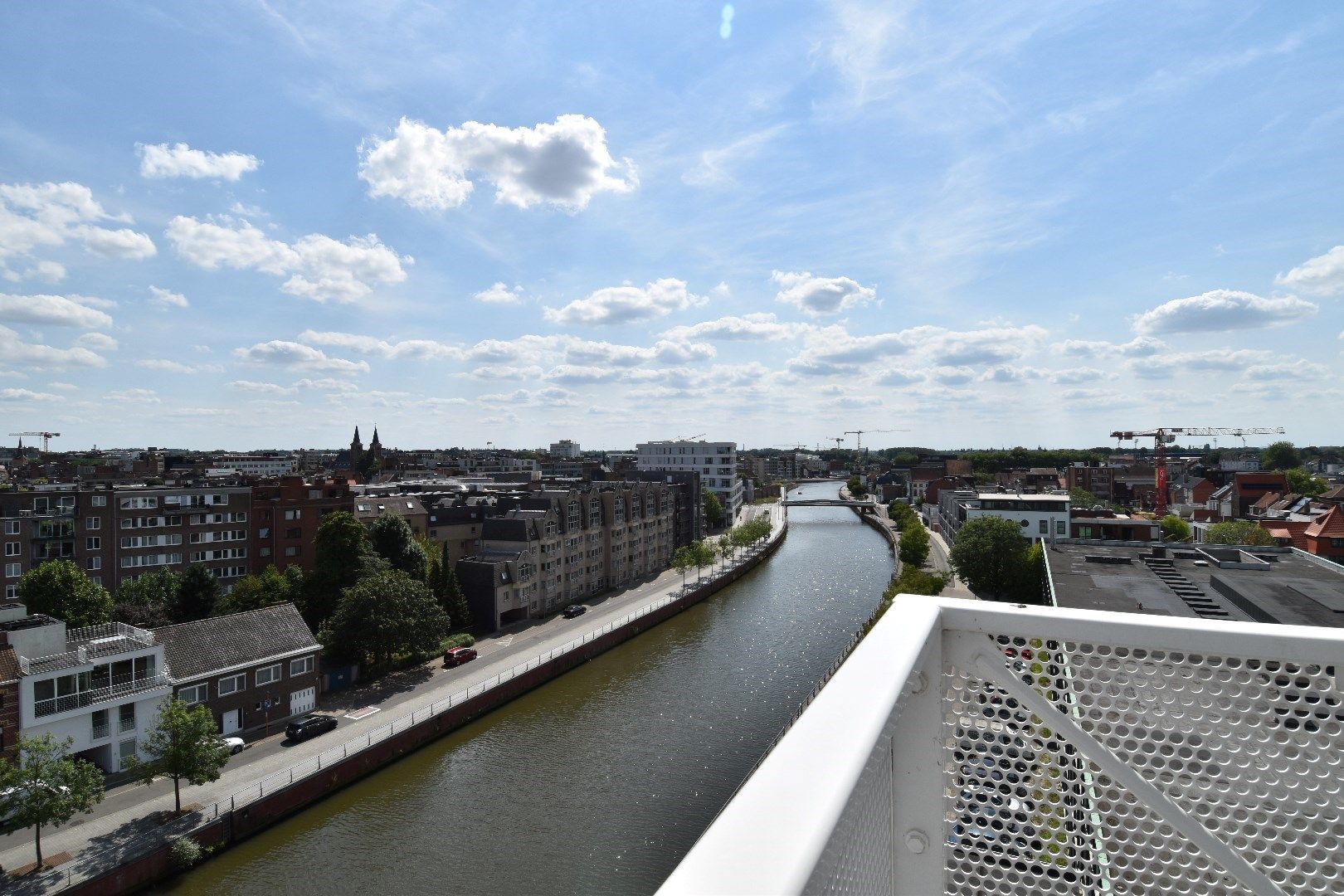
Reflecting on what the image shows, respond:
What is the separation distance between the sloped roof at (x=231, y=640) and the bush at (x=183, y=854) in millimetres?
4603

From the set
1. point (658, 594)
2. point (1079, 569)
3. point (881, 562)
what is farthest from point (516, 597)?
point (881, 562)

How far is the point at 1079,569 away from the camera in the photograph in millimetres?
23484

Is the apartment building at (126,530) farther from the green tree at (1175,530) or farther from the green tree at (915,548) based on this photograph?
the green tree at (1175,530)

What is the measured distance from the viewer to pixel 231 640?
55.6 ft

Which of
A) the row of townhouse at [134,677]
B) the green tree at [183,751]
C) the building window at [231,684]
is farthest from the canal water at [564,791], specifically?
the building window at [231,684]

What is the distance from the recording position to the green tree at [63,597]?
19.5 meters

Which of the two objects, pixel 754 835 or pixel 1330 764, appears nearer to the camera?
pixel 754 835

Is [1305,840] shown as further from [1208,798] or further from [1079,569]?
[1079,569]

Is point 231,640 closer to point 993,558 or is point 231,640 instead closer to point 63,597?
point 63,597

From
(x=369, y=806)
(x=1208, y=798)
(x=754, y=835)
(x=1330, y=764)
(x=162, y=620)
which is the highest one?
(x=754, y=835)

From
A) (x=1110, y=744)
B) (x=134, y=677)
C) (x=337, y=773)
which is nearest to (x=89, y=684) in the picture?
(x=134, y=677)

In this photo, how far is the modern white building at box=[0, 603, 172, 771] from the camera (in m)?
13.5

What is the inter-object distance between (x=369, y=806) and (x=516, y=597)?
1305 centimetres

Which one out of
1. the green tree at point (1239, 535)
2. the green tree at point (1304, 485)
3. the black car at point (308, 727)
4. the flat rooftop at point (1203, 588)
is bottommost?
the black car at point (308, 727)
